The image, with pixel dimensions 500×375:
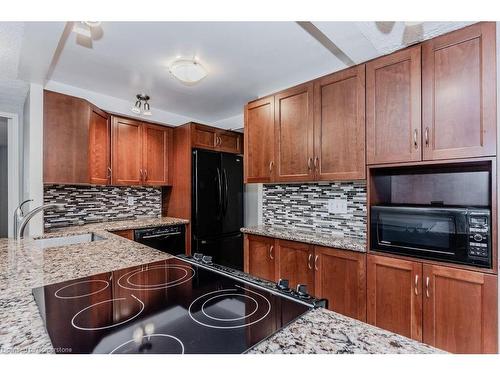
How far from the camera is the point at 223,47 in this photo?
1.89m

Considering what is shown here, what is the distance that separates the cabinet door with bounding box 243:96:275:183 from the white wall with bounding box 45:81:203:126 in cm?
135

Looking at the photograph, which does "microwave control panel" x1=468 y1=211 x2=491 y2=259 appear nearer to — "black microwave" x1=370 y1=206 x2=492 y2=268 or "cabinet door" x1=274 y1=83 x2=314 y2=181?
"black microwave" x1=370 y1=206 x2=492 y2=268

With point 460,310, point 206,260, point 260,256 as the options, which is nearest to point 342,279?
point 460,310

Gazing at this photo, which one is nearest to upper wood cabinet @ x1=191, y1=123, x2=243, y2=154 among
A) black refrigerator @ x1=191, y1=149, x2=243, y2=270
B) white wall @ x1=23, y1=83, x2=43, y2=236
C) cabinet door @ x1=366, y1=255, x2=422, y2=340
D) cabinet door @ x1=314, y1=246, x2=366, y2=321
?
black refrigerator @ x1=191, y1=149, x2=243, y2=270

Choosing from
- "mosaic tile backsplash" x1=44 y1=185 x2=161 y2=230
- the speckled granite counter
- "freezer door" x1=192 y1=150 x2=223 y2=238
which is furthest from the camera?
"freezer door" x1=192 y1=150 x2=223 y2=238

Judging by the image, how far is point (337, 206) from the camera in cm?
227

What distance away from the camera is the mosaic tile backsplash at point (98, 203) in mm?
2676

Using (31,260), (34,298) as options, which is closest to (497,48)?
(34,298)

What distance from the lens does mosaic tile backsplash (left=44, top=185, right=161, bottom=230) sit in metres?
2.68

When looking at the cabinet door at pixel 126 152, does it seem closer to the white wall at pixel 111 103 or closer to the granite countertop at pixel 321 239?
the white wall at pixel 111 103

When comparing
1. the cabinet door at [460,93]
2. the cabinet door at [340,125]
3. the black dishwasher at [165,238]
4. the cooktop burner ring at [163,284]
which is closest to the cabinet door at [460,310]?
the cabinet door at [460,93]

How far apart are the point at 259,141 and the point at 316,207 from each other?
855 mm

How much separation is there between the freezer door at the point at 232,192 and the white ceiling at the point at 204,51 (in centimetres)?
92

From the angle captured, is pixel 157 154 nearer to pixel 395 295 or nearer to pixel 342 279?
pixel 342 279
